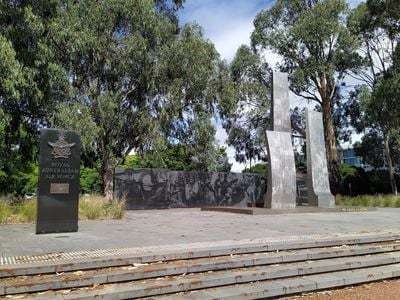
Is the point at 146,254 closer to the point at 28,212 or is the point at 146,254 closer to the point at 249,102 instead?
the point at 28,212

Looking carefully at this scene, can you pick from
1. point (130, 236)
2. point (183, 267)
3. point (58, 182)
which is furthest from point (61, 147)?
point (183, 267)

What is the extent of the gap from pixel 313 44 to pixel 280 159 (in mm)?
14606

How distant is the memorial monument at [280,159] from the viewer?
59.2 feet

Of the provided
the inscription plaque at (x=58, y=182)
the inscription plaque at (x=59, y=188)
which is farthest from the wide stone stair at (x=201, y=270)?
the inscription plaque at (x=59, y=188)

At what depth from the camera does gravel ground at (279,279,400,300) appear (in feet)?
21.2

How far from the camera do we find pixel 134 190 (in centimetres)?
2261

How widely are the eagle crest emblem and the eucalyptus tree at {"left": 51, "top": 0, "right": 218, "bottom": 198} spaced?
9307 mm

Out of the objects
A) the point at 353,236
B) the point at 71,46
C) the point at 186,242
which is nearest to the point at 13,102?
the point at 71,46

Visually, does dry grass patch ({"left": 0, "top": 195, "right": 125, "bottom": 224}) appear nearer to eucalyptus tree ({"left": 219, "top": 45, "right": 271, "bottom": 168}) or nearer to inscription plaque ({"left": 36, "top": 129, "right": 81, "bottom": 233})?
inscription plaque ({"left": 36, "top": 129, "right": 81, "bottom": 233})

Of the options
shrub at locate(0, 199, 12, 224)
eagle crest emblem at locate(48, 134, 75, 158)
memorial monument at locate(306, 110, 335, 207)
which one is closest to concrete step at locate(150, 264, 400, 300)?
eagle crest emblem at locate(48, 134, 75, 158)

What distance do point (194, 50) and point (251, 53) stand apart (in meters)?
9.90

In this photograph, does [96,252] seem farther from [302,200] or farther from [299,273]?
[302,200]

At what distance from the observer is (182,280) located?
6.32m

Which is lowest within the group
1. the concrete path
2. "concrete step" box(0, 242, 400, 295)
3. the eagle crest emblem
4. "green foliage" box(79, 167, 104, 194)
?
"concrete step" box(0, 242, 400, 295)
